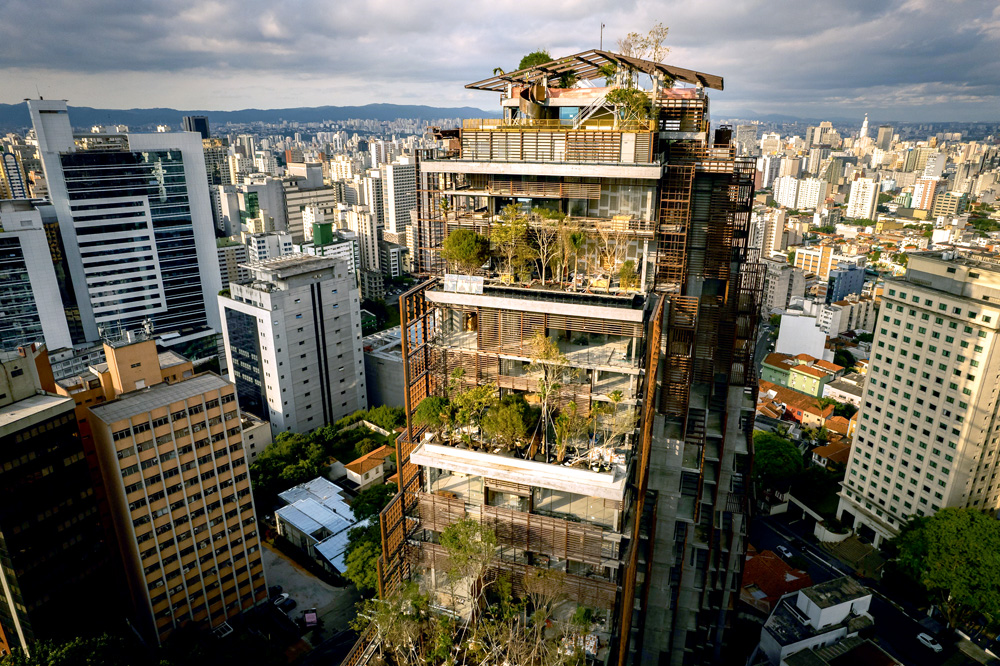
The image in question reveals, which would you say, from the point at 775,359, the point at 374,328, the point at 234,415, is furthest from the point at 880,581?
the point at 374,328

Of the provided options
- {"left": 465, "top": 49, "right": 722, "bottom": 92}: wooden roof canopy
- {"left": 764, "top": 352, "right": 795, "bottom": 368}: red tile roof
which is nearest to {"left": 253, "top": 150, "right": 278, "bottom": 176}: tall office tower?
{"left": 764, "top": 352, "right": 795, "bottom": 368}: red tile roof

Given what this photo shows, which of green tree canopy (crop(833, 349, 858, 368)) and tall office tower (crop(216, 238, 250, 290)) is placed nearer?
green tree canopy (crop(833, 349, 858, 368))

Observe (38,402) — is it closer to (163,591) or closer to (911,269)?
(163,591)

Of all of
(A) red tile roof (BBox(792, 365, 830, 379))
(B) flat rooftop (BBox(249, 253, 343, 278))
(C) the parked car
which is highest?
(B) flat rooftop (BBox(249, 253, 343, 278))

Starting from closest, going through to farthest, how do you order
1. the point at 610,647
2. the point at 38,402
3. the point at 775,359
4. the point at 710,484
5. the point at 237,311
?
1. the point at 610,647
2. the point at 710,484
3. the point at 38,402
4. the point at 237,311
5. the point at 775,359

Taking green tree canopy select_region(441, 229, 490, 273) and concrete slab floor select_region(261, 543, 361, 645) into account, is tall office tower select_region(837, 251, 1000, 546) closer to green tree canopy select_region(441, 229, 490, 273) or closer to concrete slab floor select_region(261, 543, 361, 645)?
green tree canopy select_region(441, 229, 490, 273)

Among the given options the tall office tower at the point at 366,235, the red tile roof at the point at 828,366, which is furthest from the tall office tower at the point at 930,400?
the tall office tower at the point at 366,235
